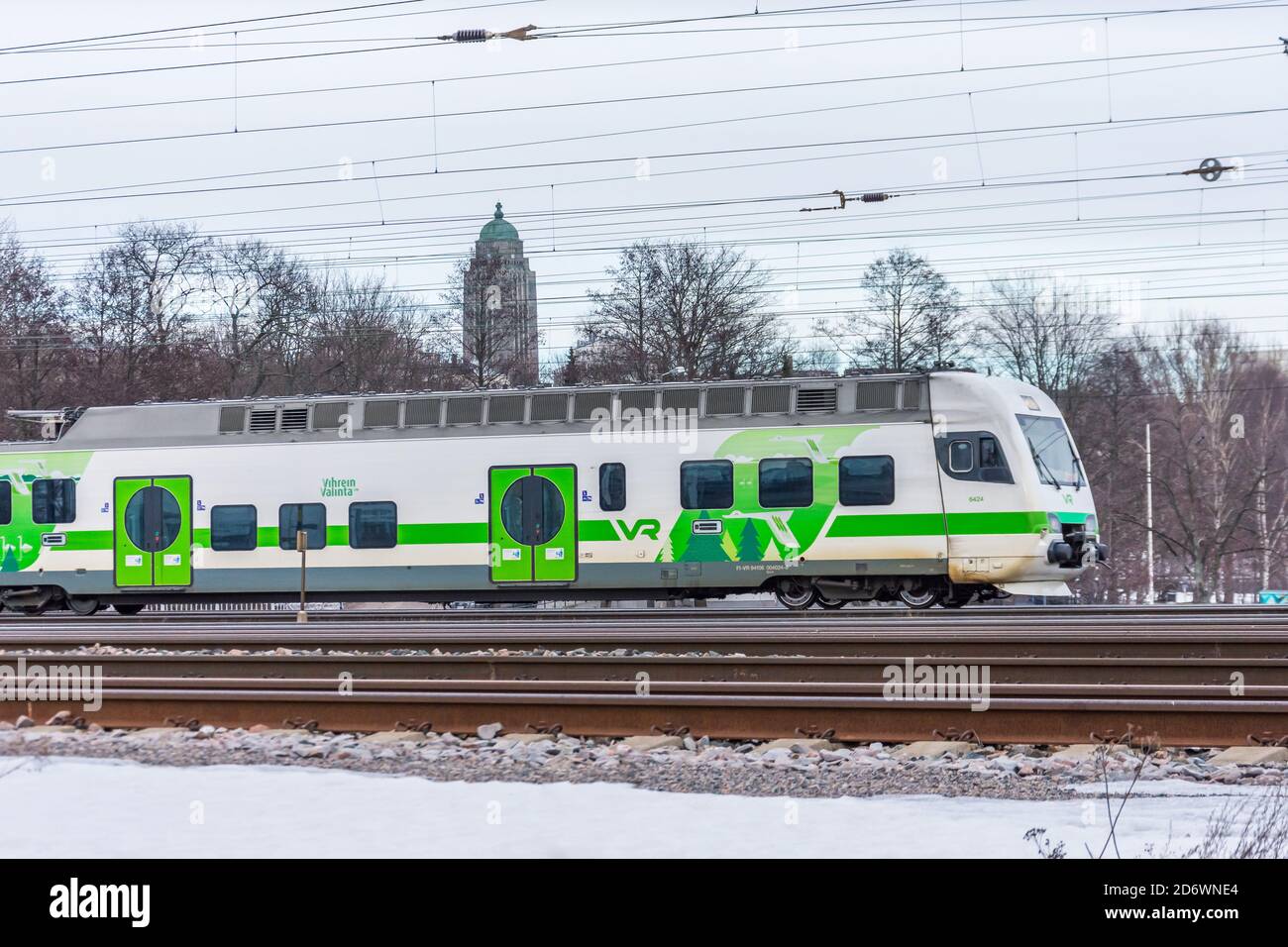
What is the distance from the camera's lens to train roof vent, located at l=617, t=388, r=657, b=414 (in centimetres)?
2147

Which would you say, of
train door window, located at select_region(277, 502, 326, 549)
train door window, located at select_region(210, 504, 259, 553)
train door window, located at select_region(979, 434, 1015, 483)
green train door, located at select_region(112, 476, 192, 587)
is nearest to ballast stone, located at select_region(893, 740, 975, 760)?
train door window, located at select_region(979, 434, 1015, 483)

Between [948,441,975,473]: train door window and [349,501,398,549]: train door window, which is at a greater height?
[948,441,975,473]: train door window

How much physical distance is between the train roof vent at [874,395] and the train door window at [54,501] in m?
12.3

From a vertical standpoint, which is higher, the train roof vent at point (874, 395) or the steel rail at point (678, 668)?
the train roof vent at point (874, 395)

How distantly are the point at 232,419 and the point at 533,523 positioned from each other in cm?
515

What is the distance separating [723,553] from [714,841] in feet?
44.8

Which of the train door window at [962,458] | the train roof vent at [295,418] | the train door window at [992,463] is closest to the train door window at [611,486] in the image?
the train door window at [962,458]

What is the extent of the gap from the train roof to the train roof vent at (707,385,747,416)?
0.01 metres

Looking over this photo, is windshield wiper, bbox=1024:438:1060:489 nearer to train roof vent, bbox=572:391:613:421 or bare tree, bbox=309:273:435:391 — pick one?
train roof vent, bbox=572:391:613:421

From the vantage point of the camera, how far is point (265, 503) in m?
22.6

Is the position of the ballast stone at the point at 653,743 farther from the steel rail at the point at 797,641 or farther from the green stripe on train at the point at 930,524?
the green stripe on train at the point at 930,524

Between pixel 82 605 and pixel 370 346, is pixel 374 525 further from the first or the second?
pixel 370 346

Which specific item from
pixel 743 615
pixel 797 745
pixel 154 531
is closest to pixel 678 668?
pixel 797 745

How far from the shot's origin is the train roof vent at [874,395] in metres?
20.5
